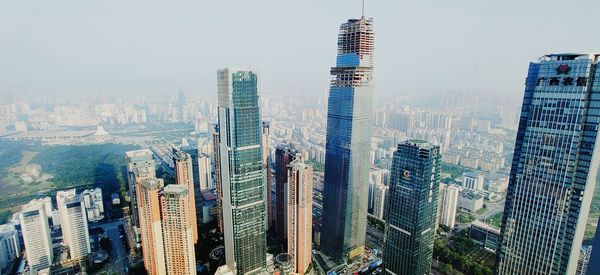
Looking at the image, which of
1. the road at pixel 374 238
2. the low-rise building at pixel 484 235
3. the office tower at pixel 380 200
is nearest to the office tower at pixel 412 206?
the road at pixel 374 238

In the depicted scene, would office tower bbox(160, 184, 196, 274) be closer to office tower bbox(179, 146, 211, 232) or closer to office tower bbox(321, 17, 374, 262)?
office tower bbox(179, 146, 211, 232)

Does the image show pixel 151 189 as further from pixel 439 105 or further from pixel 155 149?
pixel 439 105

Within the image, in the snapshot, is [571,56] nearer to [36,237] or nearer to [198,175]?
[198,175]

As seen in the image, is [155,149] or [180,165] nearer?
[180,165]

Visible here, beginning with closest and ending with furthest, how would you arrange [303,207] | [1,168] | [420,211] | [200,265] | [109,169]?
1. [420,211]
2. [303,207]
3. [200,265]
4. [1,168]
5. [109,169]

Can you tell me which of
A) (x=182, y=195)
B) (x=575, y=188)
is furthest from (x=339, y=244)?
(x=575, y=188)

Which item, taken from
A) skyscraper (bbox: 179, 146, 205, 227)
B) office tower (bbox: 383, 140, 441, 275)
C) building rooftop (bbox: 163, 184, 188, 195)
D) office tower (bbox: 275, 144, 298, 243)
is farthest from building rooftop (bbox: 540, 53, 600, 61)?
skyscraper (bbox: 179, 146, 205, 227)

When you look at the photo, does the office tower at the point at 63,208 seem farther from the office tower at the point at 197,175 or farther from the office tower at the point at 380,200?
the office tower at the point at 380,200
